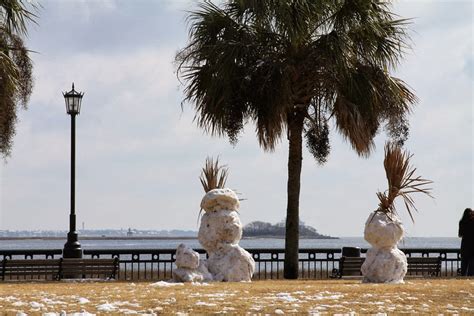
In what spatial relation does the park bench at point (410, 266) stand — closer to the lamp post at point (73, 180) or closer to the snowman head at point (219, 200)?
the snowman head at point (219, 200)

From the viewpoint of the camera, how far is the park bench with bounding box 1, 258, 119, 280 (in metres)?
18.8

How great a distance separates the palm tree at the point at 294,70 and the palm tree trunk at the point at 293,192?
2 cm

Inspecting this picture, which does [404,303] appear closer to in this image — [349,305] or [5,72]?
[349,305]

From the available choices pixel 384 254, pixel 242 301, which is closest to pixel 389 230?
pixel 384 254

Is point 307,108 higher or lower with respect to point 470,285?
higher

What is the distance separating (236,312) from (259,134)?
34.7 feet

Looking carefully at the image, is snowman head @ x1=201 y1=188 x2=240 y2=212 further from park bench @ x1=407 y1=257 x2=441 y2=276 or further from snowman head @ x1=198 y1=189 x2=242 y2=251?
park bench @ x1=407 y1=257 x2=441 y2=276

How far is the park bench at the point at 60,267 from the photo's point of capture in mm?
18797

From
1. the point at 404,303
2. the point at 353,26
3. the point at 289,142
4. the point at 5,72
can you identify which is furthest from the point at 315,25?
the point at 404,303

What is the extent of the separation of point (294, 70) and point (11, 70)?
6401 millimetres

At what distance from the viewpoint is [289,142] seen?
20.3 metres

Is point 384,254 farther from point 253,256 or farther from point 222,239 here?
point 253,256

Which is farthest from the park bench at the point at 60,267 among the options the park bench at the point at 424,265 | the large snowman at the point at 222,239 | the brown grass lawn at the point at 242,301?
the park bench at the point at 424,265

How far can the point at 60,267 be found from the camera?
18.9m
